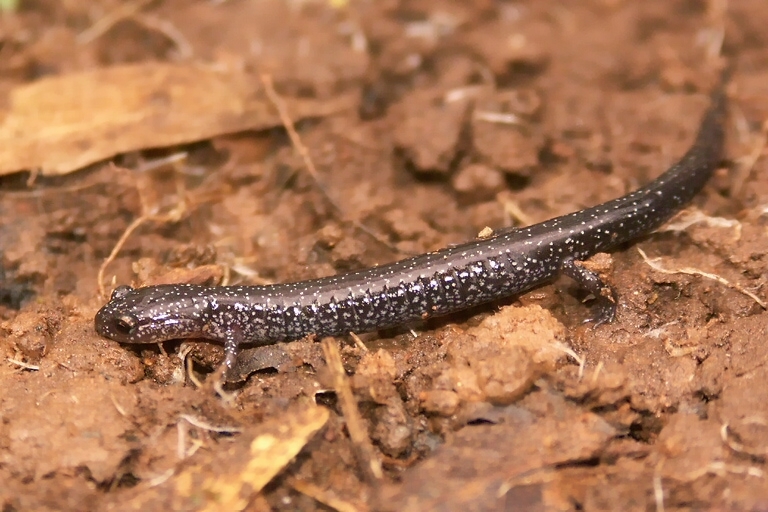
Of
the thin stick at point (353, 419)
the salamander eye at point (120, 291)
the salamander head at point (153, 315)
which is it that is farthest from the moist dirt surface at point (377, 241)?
the salamander eye at point (120, 291)

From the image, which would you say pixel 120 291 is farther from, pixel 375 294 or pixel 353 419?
pixel 353 419

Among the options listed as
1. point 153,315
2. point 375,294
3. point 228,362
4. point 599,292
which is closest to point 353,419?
point 375,294

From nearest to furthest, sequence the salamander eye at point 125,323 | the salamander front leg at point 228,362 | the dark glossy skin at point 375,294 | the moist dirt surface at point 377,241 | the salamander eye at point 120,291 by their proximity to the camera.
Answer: the moist dirt surface at point 377,241 < the salamander front leg at point 228,362 < the salamander eye at point 125,323 < the dark glossy skin at point 375,294 < the salamander eye at point 120,291

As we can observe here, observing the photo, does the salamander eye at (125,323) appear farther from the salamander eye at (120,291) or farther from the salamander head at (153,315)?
the salamander eye at (120,291)

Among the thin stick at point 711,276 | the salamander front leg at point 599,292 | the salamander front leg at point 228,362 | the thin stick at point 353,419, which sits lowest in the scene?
the salamander front leg at point 228,362

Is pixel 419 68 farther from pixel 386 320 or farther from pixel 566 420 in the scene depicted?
pixel 566 420

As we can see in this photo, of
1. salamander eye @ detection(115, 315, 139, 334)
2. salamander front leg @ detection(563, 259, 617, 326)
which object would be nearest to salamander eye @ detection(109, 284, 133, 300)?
salamander eye @ detection(115, 315, 139, 334)

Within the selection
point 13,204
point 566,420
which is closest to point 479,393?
point 566,420
